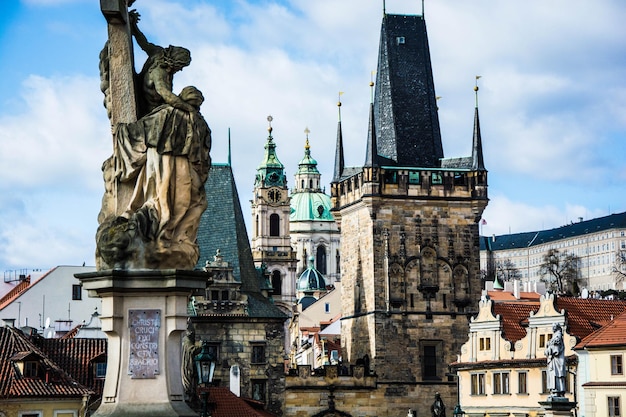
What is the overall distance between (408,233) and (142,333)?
177ft

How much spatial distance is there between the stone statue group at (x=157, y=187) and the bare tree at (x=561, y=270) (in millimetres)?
126791

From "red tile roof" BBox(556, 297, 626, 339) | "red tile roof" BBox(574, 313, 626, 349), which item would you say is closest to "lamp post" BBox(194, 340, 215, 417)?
"red tile roof" BBox(574, 313, 626, 349)

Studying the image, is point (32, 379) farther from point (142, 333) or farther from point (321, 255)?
point (321, 255)

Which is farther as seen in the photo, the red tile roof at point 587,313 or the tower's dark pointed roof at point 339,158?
the tower's dark pointed roof at point 339,158

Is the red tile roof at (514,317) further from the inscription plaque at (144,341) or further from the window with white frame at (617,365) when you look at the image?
the inscription plaque at (144,341)

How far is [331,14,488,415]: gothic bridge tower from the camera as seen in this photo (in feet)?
201

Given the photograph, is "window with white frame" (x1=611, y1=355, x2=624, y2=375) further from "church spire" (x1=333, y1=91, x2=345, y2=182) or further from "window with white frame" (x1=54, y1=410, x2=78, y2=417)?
"church spire" (x1=333, y1=91, x2=345, y2=182)

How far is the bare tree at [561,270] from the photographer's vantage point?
143125 mm

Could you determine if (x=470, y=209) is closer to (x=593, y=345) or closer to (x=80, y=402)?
(x=593, y=345)

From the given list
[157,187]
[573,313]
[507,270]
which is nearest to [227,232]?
[573,313]

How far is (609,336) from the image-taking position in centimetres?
4478

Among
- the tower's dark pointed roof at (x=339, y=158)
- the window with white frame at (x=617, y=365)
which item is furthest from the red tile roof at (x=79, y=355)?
the tower's dark pointed roof at (x=339, y=158)

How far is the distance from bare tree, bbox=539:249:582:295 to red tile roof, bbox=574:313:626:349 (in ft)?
292

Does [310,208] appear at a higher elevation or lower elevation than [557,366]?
higher
